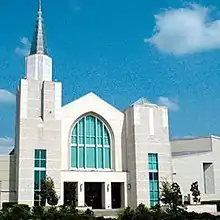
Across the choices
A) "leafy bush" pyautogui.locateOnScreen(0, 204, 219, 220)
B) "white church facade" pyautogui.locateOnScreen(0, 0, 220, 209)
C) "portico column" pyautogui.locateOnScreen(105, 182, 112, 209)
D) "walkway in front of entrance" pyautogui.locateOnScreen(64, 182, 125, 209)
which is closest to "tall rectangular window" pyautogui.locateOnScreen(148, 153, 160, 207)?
"white church facade" pyautogui.locateOnScreen(0, 0, 220, 209)

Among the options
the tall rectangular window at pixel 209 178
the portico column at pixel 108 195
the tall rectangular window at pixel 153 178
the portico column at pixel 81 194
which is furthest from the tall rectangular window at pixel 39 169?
the tall rectangular window at pixel 209 178

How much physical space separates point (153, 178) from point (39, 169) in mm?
11819

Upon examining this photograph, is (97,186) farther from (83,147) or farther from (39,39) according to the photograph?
(39,39)

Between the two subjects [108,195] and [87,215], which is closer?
[87,215]

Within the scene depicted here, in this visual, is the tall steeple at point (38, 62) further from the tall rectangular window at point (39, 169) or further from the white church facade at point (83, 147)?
the tall rectangular window at point (39, 169)

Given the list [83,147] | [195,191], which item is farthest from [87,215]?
[195,191]

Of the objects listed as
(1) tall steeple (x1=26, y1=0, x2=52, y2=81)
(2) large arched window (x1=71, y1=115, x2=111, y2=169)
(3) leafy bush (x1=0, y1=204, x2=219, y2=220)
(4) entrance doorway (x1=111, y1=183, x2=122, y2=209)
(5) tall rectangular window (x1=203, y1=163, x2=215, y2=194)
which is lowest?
(3) leafy bush (x1=0, y1=204, x2=219, y2=220)

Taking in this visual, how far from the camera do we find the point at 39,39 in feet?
155

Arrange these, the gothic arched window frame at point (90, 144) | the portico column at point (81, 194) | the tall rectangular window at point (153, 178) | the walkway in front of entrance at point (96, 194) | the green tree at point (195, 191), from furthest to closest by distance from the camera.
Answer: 1. the green tree at point (195, 191)
2. the gothic arched window frame at point (90, 144)
3. the tall rectangular window at point (153, 178)
4. the portico column at point (81, 194)
5. the walkway in front of entrance at point (96, 194)

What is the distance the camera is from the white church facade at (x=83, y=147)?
4044cm

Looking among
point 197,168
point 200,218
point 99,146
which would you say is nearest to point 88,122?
point 99,146

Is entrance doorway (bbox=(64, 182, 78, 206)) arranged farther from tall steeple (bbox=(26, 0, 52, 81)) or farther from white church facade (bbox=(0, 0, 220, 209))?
tall steeple (bbox=(26, 0, 52, 81))

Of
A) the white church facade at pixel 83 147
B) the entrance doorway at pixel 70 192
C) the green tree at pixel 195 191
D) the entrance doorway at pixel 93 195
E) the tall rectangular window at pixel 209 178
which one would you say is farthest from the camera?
the tall rectangular window at pixel 209 178

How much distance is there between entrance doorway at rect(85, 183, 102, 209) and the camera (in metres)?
44.6
